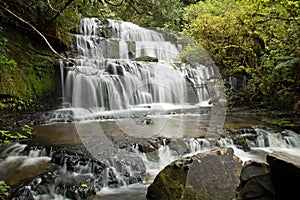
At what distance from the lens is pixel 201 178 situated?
2.96 m

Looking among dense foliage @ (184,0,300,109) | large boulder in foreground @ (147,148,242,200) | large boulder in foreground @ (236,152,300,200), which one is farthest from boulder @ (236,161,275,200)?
dense foliage @ (184,0,300,109)

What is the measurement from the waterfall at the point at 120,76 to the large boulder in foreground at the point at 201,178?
5174mm

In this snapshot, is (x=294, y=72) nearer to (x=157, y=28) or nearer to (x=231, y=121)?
(x=231, y=121)

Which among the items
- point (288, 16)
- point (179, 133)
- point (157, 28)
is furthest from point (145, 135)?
point (157, 28)

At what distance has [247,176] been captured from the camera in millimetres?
2344

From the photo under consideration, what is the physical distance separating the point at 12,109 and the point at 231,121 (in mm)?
6366

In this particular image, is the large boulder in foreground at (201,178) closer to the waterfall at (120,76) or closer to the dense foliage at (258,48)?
the dense foliage at (258,48)

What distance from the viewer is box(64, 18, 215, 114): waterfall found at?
860 cm

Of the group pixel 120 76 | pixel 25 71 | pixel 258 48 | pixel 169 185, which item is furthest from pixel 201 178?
pixel 120 76

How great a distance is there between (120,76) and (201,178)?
6922 mm

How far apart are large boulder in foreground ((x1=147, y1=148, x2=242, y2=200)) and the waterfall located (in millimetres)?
5174

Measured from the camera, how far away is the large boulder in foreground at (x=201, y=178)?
2.88m

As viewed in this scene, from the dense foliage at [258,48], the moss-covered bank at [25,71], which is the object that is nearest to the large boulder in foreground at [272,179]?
the dense foliage at [258,48]

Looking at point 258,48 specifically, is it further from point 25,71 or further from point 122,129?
point 25,71
